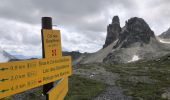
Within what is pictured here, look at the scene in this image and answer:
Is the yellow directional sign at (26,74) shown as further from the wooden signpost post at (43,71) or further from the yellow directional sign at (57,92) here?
the yellow directional sign at (57,92)

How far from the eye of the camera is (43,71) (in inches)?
443

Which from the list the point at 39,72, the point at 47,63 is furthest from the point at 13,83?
the point at 47,63

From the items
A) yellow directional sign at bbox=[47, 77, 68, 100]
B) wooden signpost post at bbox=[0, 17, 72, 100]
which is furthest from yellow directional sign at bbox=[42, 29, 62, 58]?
yellow directional sign at bbox=[47, 77, 68, 100]

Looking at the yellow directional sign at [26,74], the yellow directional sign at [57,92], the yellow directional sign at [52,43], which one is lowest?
the yellow directional sign at [57,92]

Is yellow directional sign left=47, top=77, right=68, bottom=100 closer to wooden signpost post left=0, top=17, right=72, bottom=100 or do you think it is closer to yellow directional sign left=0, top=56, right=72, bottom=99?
wooden signpost post left=0, top=17, right=72, bottom=100

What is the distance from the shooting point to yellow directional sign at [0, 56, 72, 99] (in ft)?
29.1

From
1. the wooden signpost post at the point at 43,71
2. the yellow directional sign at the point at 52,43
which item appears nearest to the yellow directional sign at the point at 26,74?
the wooden signpost post at the point at 43,71

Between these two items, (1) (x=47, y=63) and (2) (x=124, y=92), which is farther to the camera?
(2) (x=124, y=92)

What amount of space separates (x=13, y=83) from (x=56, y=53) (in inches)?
165

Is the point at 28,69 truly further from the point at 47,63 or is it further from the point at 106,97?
the point at 106,97

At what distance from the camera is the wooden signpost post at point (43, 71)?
354 inches

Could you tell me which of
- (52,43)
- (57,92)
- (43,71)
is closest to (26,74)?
(43,71)

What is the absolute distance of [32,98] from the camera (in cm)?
4203

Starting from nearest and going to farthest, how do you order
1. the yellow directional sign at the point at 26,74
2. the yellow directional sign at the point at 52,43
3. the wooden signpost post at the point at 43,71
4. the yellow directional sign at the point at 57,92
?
1. the yellow directional sign at the point at 26,74
2. the wooden signpost post at the point at 43,71
3. the yellow directional sign at the point at 57,92
4. the yellow directional sign at the point at 52,43
